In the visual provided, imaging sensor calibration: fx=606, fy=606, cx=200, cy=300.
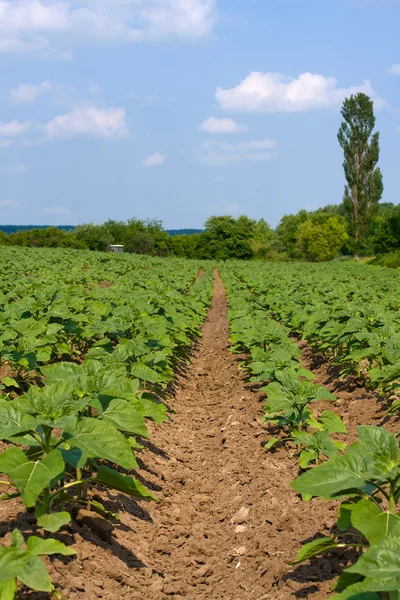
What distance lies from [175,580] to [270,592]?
68 centimetres

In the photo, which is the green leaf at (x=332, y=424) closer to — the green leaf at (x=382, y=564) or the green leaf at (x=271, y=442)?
the green leaf at (x=271, y=442)

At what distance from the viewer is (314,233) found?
8631 centimetres

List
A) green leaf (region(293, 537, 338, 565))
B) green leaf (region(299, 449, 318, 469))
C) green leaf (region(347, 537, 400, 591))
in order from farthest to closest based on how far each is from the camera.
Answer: green leaf (region(299, 449, 318, 469)), green leaf (region(293, 537, 338, 565)), green leaf (region(347, 537, 400, 591))

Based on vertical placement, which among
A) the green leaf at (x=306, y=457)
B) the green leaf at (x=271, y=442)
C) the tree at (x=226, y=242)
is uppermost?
the tree at (x=226, y=242)

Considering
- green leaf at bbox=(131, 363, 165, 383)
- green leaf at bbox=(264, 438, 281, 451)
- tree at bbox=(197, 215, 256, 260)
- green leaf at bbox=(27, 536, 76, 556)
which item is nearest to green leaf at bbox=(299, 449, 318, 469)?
green leaf at bbox=(264, 438, 281, 451)

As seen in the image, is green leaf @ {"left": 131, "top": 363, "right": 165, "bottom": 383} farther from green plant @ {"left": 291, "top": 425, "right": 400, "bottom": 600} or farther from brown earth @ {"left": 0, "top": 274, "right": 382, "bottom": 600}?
green plant @ {"left": 291, "top": 425, "right": 400, "bottom": 600}

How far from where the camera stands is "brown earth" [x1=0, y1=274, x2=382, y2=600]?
3.33 metres

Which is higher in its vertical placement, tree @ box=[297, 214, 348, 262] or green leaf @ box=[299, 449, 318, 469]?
tree @ box=[297, 214, 348, 262]

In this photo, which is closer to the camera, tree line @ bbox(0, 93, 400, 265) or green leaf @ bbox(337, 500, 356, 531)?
green leaf @ bbox(337, 500, 356, 531)

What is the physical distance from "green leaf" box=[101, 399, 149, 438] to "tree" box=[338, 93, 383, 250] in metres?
63.6

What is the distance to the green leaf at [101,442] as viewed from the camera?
2918 mm

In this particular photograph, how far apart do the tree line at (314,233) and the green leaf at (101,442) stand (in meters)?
57.1

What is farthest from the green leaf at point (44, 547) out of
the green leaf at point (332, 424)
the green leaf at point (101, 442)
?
the green leaf at point (332, 424)

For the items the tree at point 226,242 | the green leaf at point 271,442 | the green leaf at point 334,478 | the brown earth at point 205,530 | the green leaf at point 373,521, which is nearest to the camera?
the green leaf at point 373,521
